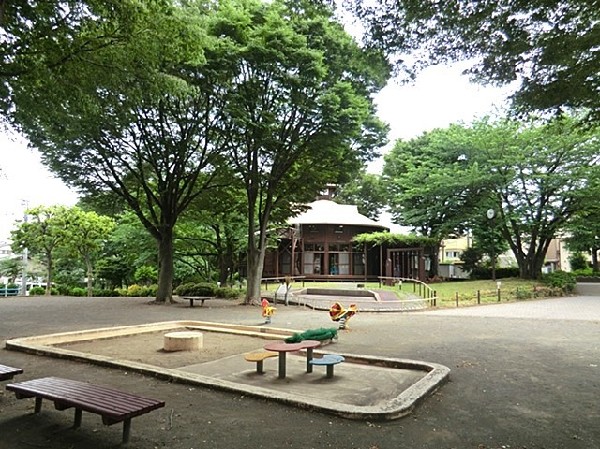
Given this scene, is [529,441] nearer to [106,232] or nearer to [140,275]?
[106,232]

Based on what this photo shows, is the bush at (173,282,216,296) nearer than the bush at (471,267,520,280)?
Yes

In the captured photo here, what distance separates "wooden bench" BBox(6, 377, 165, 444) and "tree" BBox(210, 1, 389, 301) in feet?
38.7

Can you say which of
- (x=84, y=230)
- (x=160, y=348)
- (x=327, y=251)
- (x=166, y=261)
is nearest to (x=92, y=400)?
(x=160, y=348)

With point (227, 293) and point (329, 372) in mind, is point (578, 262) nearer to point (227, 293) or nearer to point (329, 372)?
point (227, 293)

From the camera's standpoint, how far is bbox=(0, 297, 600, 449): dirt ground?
3949mm

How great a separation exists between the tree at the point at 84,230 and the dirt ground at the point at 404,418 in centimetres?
1683

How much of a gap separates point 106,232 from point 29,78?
67.2 feet

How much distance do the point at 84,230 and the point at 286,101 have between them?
15.9m

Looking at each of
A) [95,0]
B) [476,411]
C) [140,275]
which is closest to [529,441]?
[476,411]

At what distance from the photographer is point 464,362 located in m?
7.46

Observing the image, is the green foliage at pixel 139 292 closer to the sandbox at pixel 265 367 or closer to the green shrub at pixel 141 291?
the green shrub at pixel 141 291

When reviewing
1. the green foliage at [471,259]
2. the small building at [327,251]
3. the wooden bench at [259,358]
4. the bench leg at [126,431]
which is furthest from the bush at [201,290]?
the green foliage at [471,259]

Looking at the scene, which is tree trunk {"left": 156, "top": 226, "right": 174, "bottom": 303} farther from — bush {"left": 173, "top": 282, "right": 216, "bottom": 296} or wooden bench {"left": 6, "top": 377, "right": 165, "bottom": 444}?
wooden bench {"left": 6, "top": 377, "right": 165, "bottom": 444}

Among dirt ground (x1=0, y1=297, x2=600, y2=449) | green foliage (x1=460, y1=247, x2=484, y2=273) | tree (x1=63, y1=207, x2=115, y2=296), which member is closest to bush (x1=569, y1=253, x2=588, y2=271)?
green foliage (x1=460, y1=247, x2=484, y2=273)
